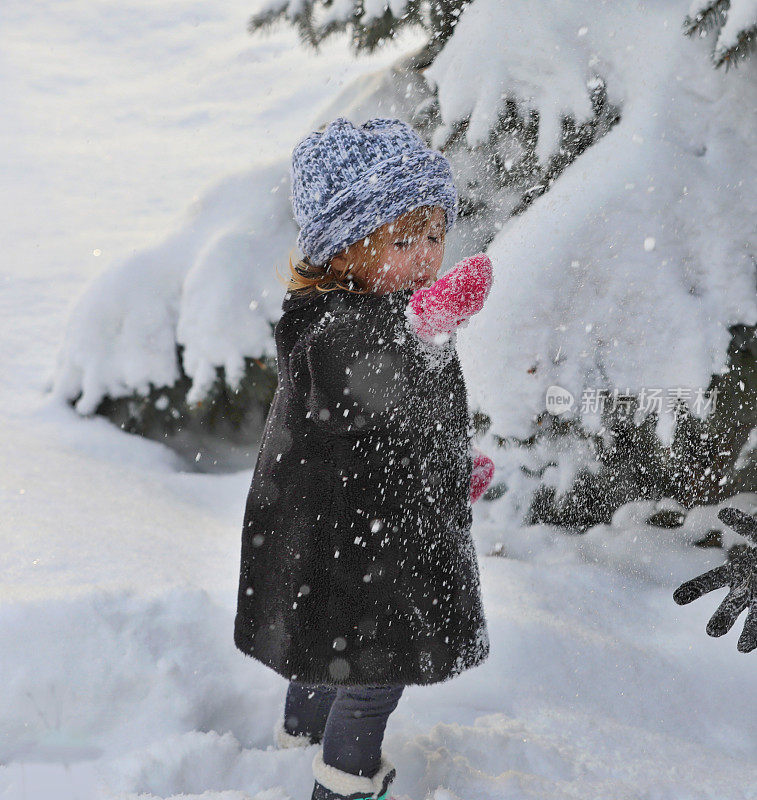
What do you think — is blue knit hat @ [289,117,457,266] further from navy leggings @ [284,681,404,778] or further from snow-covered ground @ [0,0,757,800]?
snow-covered ground @ [0,0,757,800]

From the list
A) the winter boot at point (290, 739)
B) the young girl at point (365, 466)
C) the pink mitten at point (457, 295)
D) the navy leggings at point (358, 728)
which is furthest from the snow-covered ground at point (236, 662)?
the pink mitten at point (457, 295)

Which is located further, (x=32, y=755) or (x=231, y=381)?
(x=231, y=381)

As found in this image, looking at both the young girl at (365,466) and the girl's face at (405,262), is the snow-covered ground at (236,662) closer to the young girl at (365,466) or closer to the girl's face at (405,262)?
the young girl at (365,466)

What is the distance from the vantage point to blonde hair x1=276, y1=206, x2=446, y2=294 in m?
1.35

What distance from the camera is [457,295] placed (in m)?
1.16

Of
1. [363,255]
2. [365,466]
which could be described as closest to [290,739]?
[365,466]

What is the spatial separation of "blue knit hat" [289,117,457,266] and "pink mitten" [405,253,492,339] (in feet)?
0.71

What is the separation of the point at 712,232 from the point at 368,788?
1826 mm

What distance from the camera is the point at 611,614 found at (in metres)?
2.29

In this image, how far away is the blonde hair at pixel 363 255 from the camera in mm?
1347

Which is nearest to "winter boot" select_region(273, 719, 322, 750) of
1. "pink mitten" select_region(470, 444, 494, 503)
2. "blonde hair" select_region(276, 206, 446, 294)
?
"pink mitten" select_region(470, 444, 494, 503)

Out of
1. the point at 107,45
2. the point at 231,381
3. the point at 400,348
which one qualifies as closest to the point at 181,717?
the point at 400,348

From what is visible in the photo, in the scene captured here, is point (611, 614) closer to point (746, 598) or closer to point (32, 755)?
point (746, 598)

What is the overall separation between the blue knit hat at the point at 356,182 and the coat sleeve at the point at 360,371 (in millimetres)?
185
